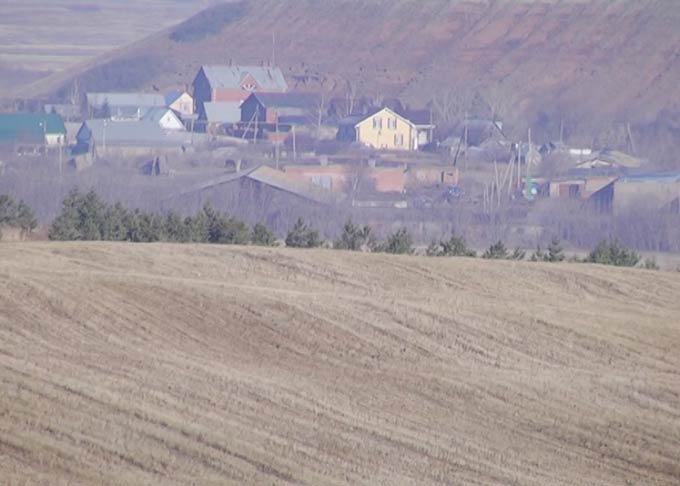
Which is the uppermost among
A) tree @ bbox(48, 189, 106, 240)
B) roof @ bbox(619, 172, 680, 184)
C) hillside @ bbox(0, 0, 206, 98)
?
hillside @ bbox(0, 0, 206, 98)

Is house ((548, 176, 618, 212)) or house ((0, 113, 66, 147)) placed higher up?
house ((0, 113, 66, 147))

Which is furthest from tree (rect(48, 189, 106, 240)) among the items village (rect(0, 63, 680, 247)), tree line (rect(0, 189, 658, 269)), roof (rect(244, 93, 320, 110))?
roof (rect(244, 93, 320, 110))

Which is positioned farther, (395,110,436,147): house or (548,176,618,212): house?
(395,110,436,147): house

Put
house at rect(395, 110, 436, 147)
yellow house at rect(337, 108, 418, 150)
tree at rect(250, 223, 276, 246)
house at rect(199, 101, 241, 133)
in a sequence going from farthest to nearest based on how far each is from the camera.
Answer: house at rect(199, 101, 241, 133) → house at rect(395, 110, 436, 147) → yellow house at rect(337, 108, 418, 150) → tree at rect(250, 223, 276, 246)

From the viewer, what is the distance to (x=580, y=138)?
57.5 metres

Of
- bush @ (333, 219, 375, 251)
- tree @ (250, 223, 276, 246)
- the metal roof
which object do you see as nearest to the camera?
tree @ (250, 223, 276, 246)

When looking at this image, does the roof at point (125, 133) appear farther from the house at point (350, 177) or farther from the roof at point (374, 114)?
the house at point (350, 177)

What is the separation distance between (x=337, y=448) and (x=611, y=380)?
391 cm

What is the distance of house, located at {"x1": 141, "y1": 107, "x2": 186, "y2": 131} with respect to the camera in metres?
60.3

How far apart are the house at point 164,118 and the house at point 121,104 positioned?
434 millimetres

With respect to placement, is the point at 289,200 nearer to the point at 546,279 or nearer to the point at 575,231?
the point at 575,231

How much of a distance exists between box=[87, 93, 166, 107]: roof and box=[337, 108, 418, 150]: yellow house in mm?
9398

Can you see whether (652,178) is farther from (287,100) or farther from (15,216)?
(15,216)

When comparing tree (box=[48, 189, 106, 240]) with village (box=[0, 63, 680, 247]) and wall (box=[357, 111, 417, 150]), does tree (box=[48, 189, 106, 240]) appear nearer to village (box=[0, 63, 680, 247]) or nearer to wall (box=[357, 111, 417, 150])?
village (box=[0, 63, 680, 247])
